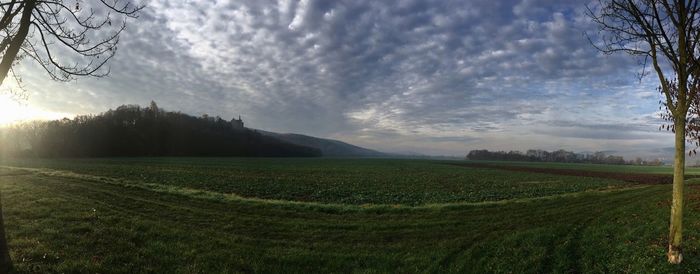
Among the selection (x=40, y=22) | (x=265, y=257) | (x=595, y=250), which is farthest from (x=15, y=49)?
(x=595, y=250)

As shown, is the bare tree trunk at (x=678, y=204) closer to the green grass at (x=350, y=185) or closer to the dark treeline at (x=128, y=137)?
the green grass at (x=350, y=185)

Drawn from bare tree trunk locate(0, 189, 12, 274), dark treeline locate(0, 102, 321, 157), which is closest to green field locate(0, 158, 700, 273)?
bare tree trunk locate(0, 189, 12, 274)

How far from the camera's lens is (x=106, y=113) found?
124 metres

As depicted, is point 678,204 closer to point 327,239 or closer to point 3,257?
point 327,239

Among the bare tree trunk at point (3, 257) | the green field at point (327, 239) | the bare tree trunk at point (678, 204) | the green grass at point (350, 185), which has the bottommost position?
the green grass at point (350, 185)

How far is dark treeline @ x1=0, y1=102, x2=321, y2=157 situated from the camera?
10556 centimetres

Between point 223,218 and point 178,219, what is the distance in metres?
1.84

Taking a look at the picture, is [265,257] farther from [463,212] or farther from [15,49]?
[463,212]

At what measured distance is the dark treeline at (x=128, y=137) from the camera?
10556 centimetres

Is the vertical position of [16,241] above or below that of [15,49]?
below

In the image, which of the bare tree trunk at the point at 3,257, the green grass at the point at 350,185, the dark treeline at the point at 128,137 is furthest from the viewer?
the dark treeline at the point at 128,137

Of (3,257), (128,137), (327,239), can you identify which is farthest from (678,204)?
(128,137)

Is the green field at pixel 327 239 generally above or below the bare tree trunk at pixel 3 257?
below

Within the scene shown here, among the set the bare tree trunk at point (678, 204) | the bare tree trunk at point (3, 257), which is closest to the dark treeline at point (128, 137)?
the bare tree trunk at point (3, 257)
